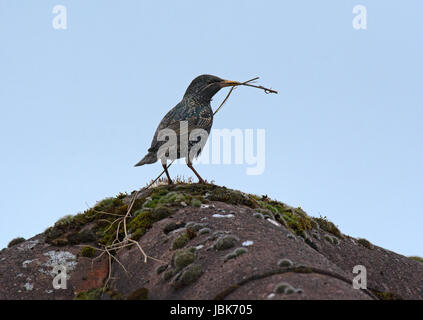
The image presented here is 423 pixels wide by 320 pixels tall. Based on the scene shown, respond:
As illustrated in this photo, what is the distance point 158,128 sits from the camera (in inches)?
726

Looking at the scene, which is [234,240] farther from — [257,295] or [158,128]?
[158,128]

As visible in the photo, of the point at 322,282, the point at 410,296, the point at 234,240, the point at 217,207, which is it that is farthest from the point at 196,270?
the point at 410,296

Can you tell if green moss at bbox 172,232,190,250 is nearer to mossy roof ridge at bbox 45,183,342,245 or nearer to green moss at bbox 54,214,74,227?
mossy roof ridge at bbox 45,183,342,245

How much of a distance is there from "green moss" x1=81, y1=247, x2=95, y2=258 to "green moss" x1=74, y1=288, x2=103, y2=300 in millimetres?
1719

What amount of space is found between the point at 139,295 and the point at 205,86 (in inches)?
359

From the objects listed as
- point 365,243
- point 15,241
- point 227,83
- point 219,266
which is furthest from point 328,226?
point 15,241

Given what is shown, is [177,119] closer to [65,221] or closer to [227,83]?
[227,83]

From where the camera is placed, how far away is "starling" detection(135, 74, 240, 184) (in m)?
17.6

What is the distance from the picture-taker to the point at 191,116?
59.5ft

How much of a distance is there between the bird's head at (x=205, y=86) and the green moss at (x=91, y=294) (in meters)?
8.29

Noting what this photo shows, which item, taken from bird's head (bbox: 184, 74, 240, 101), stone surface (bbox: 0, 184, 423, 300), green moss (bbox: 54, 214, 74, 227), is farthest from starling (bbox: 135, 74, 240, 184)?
green moss (bbox: 54, 214, 74, 227)

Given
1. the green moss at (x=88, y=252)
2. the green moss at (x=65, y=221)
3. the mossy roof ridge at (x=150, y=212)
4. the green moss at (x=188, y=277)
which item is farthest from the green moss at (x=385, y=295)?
the green moss at (x=65, y=221)

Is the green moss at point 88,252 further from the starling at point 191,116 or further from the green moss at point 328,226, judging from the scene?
the green moss at point 328,226
